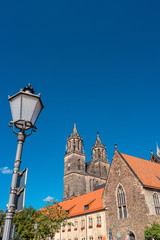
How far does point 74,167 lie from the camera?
76.9 metres

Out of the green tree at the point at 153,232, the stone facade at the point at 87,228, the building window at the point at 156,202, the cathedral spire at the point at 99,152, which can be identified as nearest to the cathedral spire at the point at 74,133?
the cathedral spire at the point at 99,152

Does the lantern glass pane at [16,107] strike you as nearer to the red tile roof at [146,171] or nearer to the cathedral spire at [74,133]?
the red tile roof at [146,171]

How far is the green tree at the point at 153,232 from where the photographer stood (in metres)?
22.3

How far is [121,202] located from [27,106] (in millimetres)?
27884

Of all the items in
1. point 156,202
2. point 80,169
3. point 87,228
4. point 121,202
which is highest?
point 80,169

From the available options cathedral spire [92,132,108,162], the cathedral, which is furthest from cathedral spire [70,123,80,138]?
the cathedral

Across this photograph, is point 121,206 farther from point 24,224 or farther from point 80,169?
point 80,169

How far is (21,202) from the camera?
3.80m

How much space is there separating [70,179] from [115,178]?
46.7 meters

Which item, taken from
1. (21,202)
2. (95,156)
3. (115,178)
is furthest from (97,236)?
(95,156)

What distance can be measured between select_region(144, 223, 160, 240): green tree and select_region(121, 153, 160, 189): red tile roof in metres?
4.76

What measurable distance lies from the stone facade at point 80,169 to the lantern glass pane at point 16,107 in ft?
233

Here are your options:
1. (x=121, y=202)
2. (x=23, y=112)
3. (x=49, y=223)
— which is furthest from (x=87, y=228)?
(x=23, y=112)

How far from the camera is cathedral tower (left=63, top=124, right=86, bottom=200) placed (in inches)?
2881
